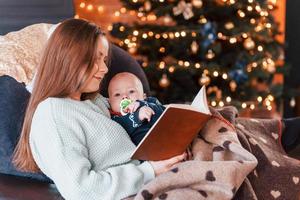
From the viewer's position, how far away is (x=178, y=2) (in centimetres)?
358

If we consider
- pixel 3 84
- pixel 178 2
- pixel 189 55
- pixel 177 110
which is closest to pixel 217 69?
pixel 189 55

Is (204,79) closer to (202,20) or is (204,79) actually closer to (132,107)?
(202,20)

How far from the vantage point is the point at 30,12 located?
3133 millimetres

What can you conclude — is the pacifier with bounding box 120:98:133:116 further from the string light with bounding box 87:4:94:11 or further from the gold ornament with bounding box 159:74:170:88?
the string light with bounding box 87:4:94:11

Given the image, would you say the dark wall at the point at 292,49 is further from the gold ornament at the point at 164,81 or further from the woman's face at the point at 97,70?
the woman's face at the point at 97,70

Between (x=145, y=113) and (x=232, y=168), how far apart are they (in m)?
0.38

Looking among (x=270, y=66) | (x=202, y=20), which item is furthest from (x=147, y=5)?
(x=270, y=66)

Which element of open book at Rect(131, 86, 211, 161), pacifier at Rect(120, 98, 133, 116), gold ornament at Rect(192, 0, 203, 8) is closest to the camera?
open book at Rect(131, 86, 211, 161)

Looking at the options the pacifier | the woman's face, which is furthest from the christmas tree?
the woman's face

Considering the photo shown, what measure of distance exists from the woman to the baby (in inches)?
3.8

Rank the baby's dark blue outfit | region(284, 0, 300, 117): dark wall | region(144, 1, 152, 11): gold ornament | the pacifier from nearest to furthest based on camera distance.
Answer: the baby's dark blue outfit
the pacifier
region(144, 1, 152, 11): gold ornament
region(284, 0, 300, 117): dark wall

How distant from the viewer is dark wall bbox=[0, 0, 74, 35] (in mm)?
2912

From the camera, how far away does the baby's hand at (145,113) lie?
1.63 metres

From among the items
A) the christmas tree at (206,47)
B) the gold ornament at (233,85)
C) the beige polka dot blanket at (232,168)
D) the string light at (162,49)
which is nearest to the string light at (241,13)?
the christmas tree at (206,47)
